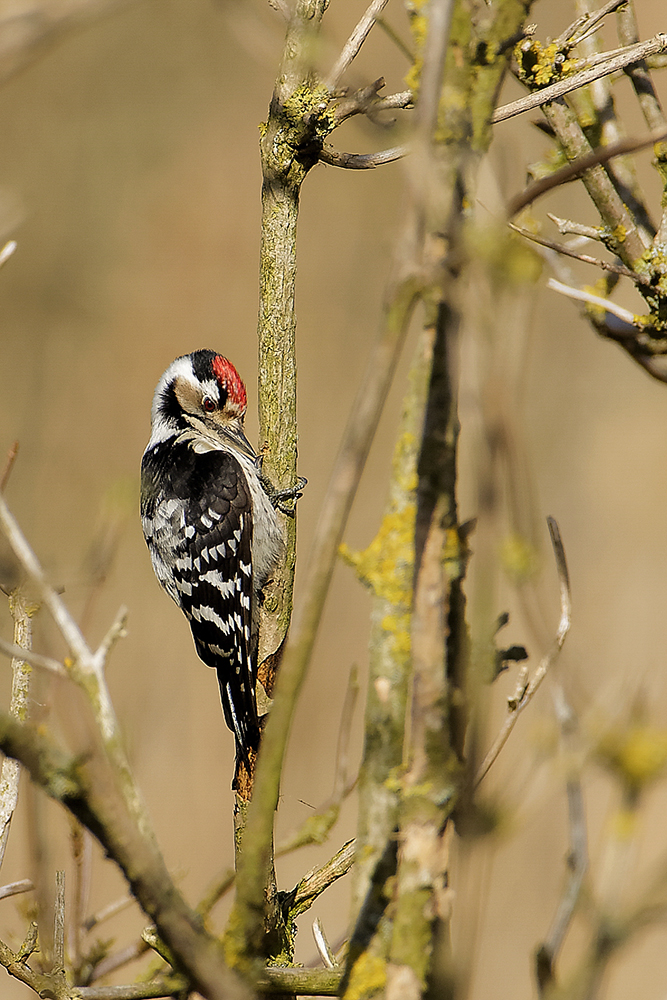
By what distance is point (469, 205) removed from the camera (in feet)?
2.44

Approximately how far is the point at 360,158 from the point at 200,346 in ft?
9.04

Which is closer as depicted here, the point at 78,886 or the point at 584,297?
the point at 584,297

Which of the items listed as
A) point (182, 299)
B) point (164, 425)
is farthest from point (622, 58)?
point (182, 299)

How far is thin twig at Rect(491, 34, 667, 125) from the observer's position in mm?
1267

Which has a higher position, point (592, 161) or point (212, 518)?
point (212, 518)

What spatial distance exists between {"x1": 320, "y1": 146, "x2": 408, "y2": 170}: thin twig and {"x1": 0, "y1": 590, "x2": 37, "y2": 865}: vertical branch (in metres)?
0.94

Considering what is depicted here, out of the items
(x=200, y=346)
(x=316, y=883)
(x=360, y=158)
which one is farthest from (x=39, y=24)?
(x=200, y=346)

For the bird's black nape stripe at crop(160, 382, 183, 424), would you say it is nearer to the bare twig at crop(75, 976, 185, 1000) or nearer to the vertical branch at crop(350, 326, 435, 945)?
the bare twig at crop(75, 976, 185, 1000)

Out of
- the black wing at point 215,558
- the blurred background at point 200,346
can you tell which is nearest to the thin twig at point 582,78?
the black wing at point 215,558

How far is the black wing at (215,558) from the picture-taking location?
101 inches

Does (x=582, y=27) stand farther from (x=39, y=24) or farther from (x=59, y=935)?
(x=59, y=935)

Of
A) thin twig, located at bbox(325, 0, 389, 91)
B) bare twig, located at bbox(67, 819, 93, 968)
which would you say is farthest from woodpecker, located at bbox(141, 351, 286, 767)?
thin twig, located at bbox(325, 0, 389, 91)

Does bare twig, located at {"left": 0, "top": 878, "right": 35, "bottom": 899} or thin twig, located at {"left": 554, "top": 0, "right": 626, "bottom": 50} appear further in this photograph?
thin twig, located at {"left": 554, "top": 0, "right": 626, "bottom": 50}

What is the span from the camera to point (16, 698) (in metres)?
1.33
